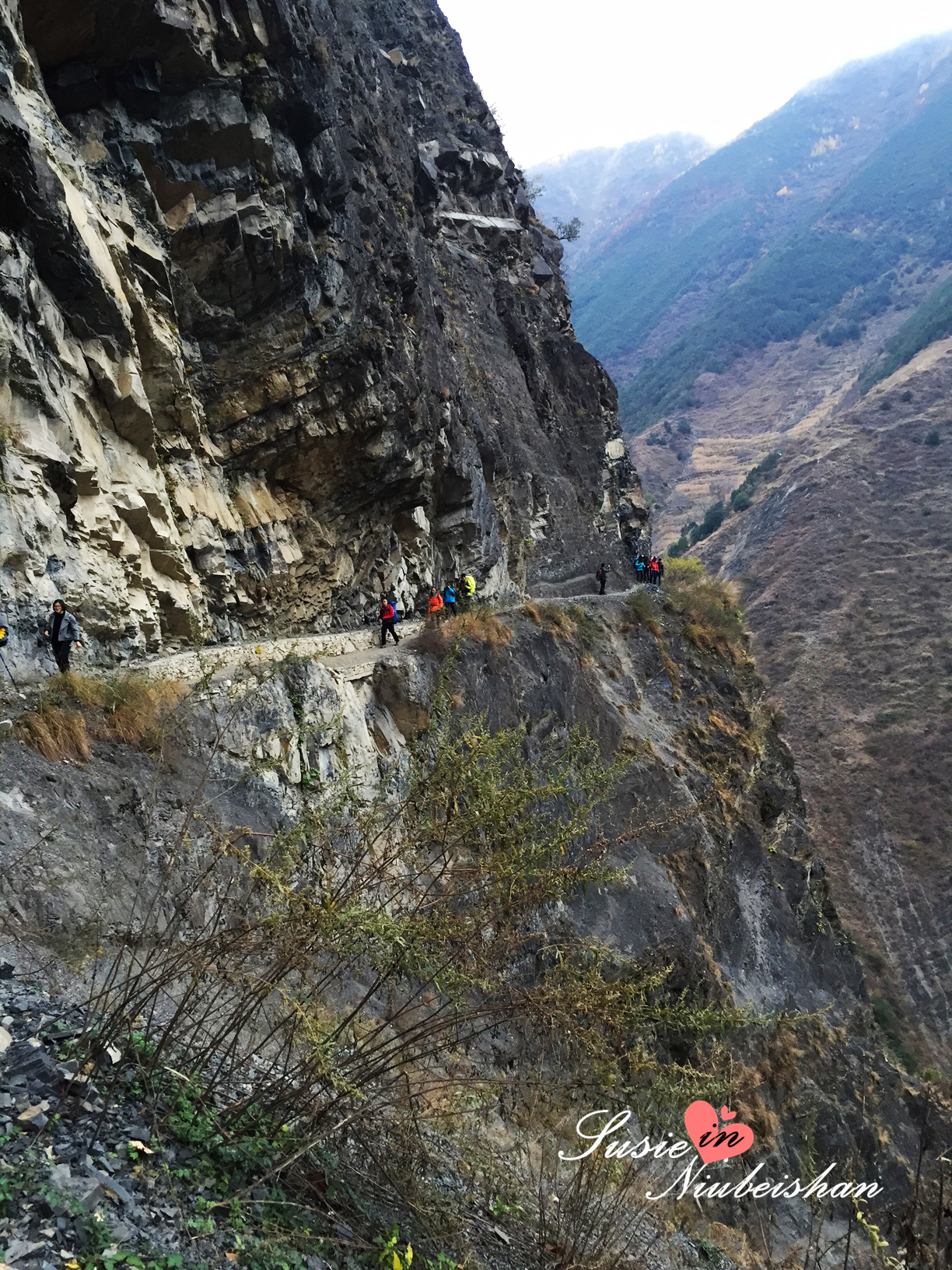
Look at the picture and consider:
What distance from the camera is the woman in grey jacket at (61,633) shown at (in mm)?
8127

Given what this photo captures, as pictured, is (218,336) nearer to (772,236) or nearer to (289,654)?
(289,654)

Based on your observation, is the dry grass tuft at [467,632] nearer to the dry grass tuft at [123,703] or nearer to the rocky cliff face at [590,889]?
the rocky cliff face at [590,889]

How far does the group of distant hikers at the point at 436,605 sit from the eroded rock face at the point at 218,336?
1.17m

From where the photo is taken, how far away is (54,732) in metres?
6.98

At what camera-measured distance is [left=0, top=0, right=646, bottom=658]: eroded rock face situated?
9.43 m

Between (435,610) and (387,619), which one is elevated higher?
(387,619)

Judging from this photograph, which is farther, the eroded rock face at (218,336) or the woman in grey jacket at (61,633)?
the eroded rock face at (218,336)

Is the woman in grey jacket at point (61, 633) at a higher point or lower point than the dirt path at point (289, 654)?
higher

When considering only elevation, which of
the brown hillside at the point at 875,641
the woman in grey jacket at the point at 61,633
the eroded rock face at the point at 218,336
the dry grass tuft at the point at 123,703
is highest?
the eroded rock face at the point at 218,336

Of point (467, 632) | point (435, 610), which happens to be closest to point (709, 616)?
point (435, 610)

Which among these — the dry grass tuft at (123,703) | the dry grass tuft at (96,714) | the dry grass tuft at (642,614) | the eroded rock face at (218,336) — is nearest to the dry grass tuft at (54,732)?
the dry grass tuft at (96,714)

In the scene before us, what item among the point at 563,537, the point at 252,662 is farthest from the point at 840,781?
the point at 252,662

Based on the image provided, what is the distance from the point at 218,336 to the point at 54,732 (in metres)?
9.30

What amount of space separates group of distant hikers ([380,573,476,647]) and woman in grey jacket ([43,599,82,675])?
619cm
